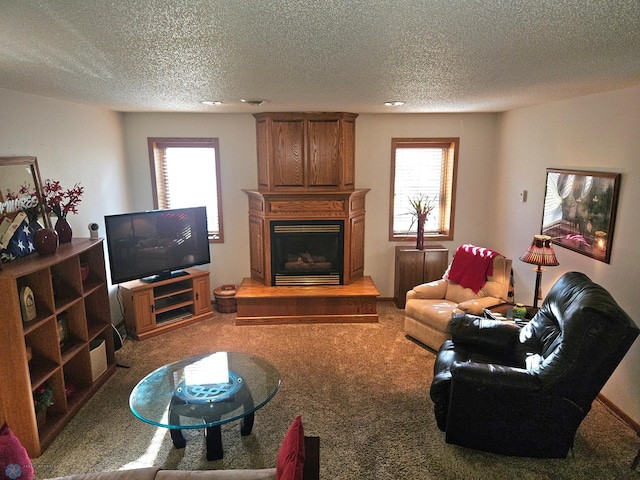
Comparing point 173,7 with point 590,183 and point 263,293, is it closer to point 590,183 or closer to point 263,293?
point 590,183

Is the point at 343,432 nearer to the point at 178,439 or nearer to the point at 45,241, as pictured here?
the point at 178,439

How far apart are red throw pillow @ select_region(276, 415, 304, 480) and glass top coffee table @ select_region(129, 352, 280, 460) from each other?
0.91m

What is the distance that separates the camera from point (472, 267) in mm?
4375

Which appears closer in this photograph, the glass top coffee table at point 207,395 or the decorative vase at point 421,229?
the glass top coffee table at point 207,395

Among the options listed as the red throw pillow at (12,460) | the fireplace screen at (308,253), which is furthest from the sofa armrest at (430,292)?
the red throw pillow at (12,460)

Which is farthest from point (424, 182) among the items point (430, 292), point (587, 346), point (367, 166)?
point (587, 346)

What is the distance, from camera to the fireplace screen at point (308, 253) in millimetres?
4918

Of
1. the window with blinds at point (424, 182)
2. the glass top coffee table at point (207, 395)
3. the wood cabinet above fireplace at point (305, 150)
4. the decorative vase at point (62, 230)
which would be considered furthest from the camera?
the window with blinds at point (424, 182)

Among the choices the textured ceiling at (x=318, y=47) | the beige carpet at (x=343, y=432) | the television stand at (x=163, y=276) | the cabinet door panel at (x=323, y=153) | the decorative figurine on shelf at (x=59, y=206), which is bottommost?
the beige carpet at (x=343, y=432)

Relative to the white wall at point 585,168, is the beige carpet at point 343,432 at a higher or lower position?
lower

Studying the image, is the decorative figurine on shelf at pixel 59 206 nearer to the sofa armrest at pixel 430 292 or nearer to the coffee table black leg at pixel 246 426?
the coffee table black leg at pixel 246 426

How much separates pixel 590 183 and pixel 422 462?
2505 mm

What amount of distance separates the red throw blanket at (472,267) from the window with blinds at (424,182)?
2.99 ft

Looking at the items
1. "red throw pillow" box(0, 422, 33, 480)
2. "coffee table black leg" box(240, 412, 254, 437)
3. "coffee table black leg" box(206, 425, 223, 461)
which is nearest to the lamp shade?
"coffee table black leg" box(240, 412, 254, 437)
